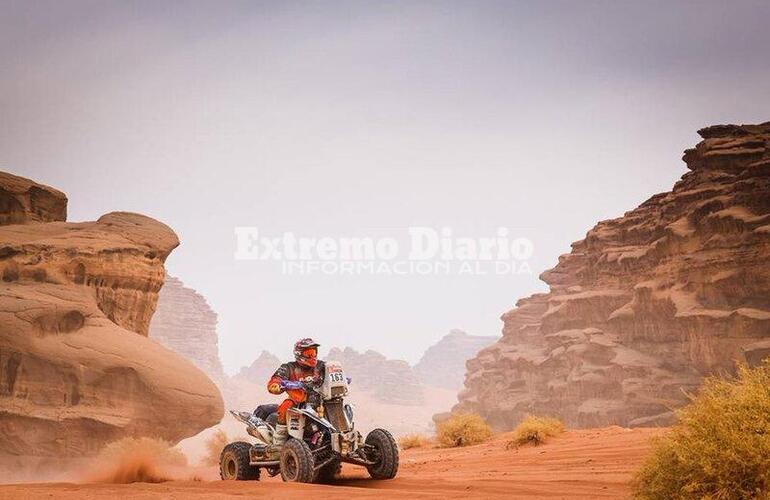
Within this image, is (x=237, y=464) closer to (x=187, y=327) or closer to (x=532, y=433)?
(x=532, y=433)

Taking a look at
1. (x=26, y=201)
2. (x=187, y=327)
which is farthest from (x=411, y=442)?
(x=187, y=327)

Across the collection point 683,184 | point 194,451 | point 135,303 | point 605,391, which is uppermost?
point 683,184

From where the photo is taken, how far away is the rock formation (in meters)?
23.9

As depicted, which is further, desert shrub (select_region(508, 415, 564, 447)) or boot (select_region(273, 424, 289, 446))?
desert shrub (select_region(508, 415, 564, 447))

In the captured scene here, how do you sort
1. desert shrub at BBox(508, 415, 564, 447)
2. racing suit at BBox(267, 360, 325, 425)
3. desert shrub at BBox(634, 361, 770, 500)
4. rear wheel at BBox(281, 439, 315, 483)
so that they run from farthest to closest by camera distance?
desert shrub at BBox(508, 415, 564, 447) < racing suit at BBox(267, 360, 325, 425) < rear wheel at BBox(281, 439, 315, 483) < desert shrub at BBox(634, 361, 770, 500)

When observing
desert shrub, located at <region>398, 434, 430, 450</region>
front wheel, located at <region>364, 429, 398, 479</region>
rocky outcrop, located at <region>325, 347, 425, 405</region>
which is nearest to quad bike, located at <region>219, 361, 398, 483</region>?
front wheel, located at <region>364, 429, 398, 479</region>

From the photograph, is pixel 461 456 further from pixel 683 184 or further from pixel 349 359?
pixel 349 359

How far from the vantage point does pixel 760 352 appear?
4488 cm

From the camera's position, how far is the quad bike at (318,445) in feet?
30.5

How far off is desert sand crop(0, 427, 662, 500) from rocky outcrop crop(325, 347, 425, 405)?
474ft

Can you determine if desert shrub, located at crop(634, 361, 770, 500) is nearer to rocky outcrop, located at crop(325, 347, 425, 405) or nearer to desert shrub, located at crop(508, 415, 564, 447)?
desert shrub, located at crop(508, 415, 564, 447)

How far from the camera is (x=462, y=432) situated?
20.0 m

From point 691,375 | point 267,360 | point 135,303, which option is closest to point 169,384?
point 135,303

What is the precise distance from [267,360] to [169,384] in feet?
552
